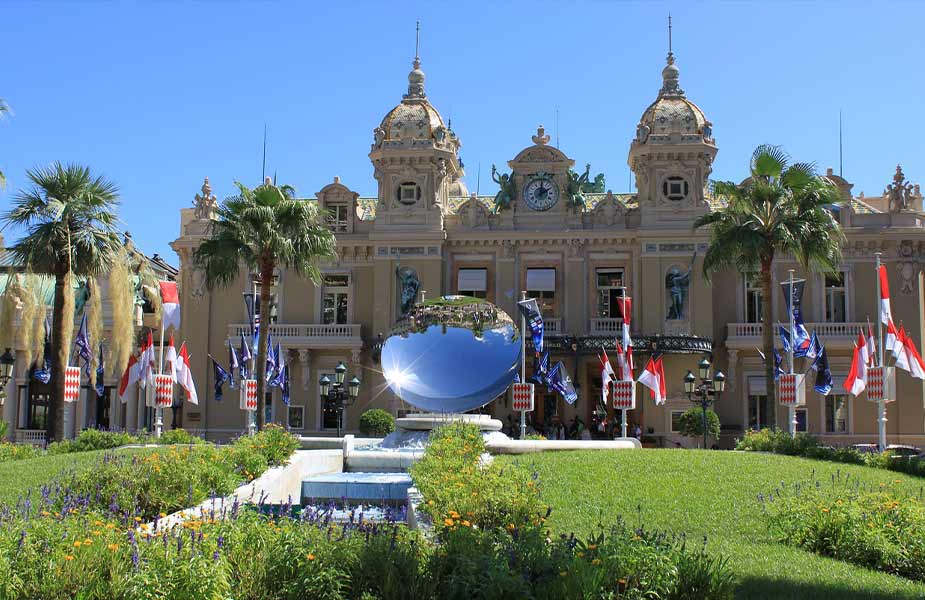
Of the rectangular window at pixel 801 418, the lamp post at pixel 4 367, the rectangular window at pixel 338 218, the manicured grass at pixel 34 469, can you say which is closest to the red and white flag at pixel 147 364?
the lamp post at pixel 4 367

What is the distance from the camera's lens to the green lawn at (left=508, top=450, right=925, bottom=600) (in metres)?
10.9

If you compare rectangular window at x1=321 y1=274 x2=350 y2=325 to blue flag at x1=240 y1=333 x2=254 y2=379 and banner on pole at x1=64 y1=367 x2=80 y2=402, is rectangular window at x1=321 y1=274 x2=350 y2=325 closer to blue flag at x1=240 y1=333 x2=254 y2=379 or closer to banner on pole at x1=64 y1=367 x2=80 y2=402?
blue flag at x1=240 y1=333 x2=254 y2=379

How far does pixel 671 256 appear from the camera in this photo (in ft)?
143

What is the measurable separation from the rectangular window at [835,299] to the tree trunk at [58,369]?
32334mm

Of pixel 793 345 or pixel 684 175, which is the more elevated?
pixel 684 175

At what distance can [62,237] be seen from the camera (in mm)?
28219

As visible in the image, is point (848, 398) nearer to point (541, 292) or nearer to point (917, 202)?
point (917, 202)

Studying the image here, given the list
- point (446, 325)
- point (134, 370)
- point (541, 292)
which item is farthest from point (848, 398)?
point (134, 370)

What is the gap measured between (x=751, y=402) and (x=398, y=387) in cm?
2069

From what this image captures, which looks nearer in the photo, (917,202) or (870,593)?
(870,593)

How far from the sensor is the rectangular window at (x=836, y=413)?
42.9m

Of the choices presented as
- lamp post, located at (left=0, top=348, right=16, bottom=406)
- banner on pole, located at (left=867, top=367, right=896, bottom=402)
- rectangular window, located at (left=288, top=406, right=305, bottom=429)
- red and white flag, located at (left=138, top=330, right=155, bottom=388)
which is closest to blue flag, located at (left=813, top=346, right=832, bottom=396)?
banner on pole, located at (left=867, top=367, right=896, bottom=402)

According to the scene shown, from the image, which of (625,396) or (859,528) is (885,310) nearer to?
(625,396)

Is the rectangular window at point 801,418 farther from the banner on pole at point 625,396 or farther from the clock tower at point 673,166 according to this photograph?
the banner on pole at point 625,396
